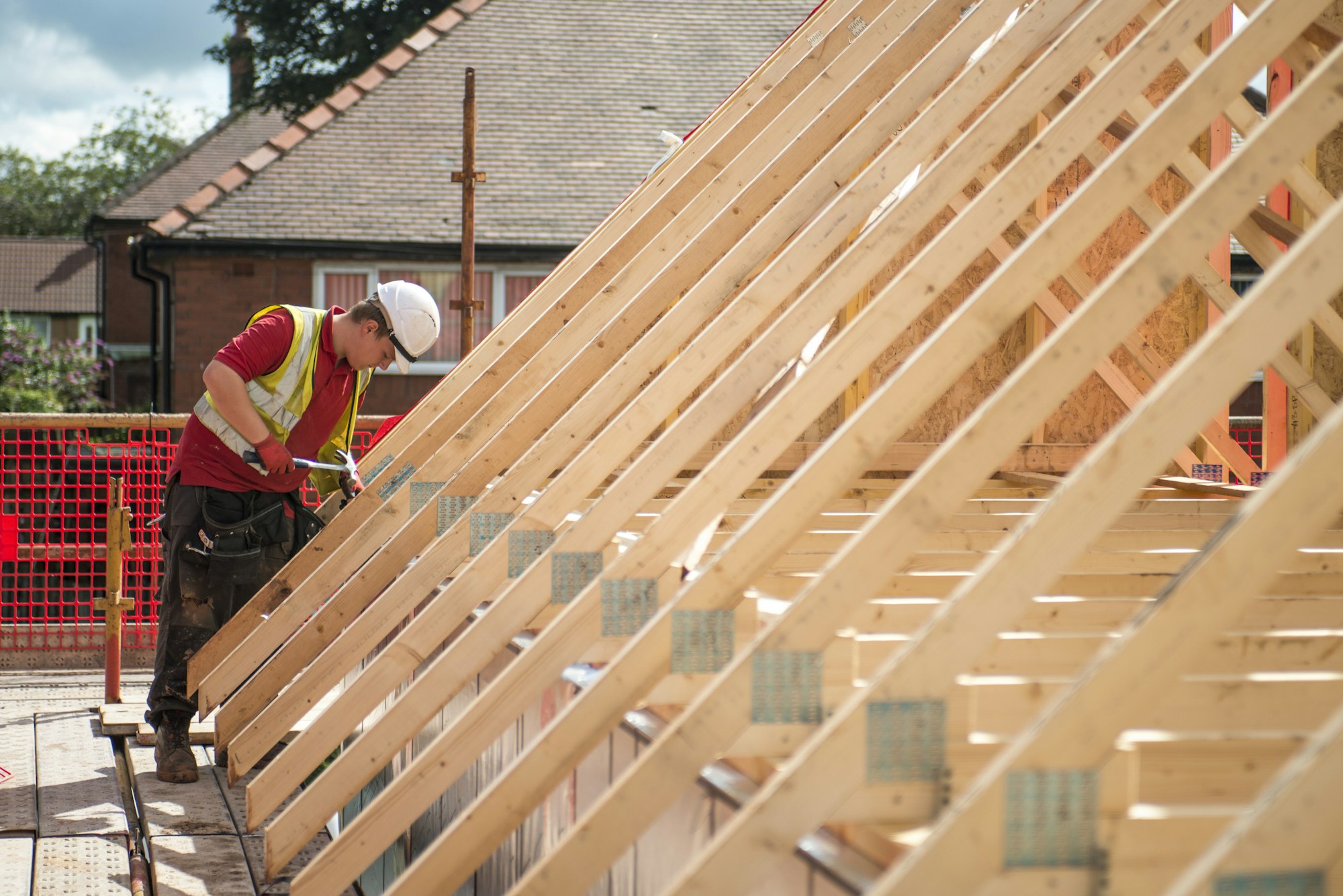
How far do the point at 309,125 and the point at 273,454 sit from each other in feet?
39.2

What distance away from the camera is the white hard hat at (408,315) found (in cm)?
453

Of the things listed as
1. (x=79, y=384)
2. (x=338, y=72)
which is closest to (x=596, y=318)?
(x=79, y=384)

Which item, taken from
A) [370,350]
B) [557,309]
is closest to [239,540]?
[370,350]

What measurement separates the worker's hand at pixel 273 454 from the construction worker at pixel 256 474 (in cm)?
4

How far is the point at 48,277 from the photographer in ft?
141

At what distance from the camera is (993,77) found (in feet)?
10.5

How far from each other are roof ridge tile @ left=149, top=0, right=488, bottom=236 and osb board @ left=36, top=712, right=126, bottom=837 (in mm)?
9497

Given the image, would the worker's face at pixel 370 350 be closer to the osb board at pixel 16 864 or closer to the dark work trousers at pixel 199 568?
the dark work trousers at pixel 199 568

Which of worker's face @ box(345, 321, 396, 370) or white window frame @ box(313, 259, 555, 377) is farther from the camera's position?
white window frame @ box(313, 259, 555, 377)

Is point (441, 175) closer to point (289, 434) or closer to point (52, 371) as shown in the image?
point (52, 371)

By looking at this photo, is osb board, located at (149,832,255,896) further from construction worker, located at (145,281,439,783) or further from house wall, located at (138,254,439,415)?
house wall, located at (138,254,439,415)

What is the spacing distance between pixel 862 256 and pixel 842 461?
0.74m

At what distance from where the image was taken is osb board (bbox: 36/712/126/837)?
14.0ft

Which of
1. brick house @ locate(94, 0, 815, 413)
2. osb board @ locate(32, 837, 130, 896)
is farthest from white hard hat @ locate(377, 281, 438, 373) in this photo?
brick house @ locate(94, 0, 815, 413)
